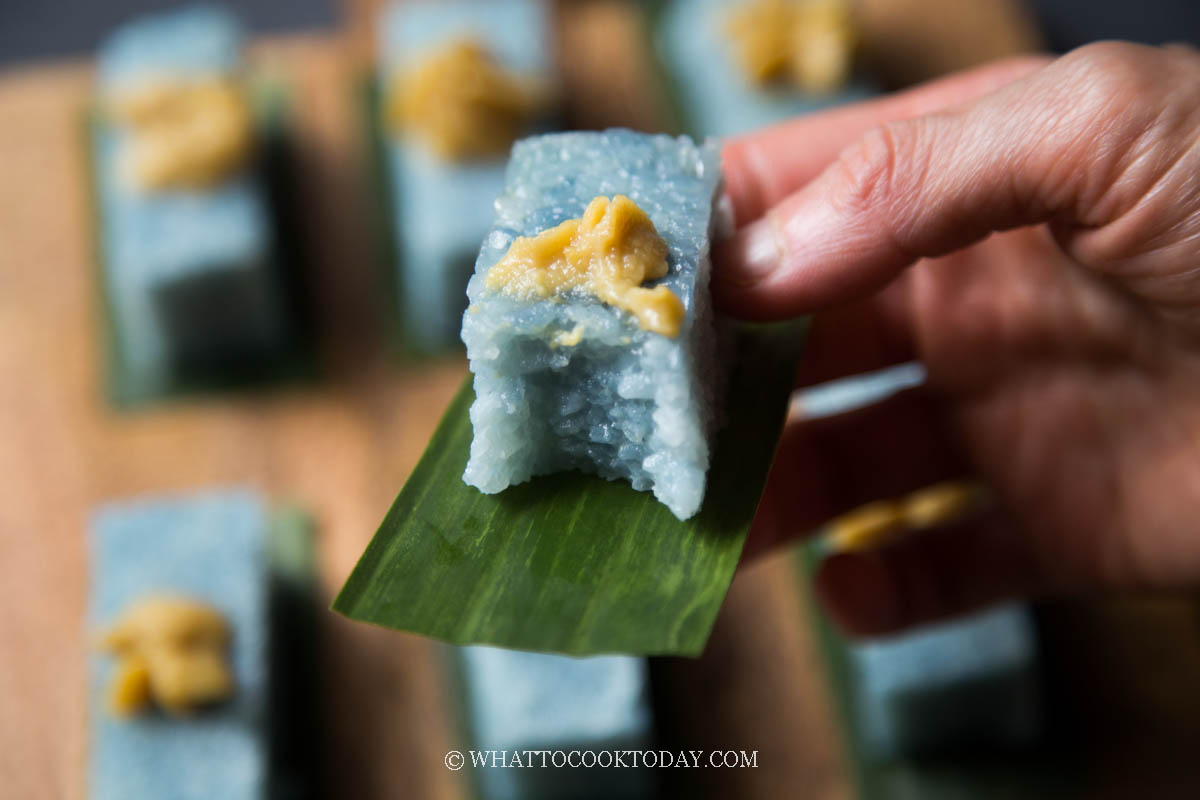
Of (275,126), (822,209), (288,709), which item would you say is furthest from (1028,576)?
(275,126)

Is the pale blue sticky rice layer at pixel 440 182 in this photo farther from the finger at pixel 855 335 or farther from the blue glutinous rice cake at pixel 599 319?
the blue glutinous rice cake at pixel 599 319

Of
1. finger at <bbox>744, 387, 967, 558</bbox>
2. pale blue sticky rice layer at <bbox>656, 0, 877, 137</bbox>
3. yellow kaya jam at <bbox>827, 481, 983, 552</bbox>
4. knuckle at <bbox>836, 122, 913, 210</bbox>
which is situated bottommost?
yellow kaya jam at <bbox>827, 481, 983, 552</bbox>

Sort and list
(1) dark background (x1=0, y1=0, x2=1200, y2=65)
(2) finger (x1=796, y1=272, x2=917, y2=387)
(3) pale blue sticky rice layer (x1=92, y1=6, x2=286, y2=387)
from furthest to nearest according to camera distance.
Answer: (1) dark background (x1=0, y1=0, x2=1200, y2=65)
(3) pale blue sticky rice layer (x1=92, y1=6, x2=286, y2=387)
(2) finger (x1=796, y1=272, x2=917, y2=387)

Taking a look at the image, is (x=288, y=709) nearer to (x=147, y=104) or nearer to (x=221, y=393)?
(x=221, y=393)

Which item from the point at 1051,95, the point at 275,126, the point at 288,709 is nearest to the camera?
the point at 1051,95

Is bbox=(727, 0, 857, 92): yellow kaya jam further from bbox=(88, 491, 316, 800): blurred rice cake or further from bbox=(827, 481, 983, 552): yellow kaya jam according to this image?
bbox=(88, 491, 316, 800): blurred rice cake

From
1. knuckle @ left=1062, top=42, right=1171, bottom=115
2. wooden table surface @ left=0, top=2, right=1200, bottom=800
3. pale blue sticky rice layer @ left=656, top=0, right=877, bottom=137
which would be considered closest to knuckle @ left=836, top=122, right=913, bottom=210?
knuckle @ left=1062, top=42, right=1171, bottom=115

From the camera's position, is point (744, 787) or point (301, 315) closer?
point (744, 787)

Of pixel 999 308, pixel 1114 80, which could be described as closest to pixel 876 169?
pixel 1114 80
